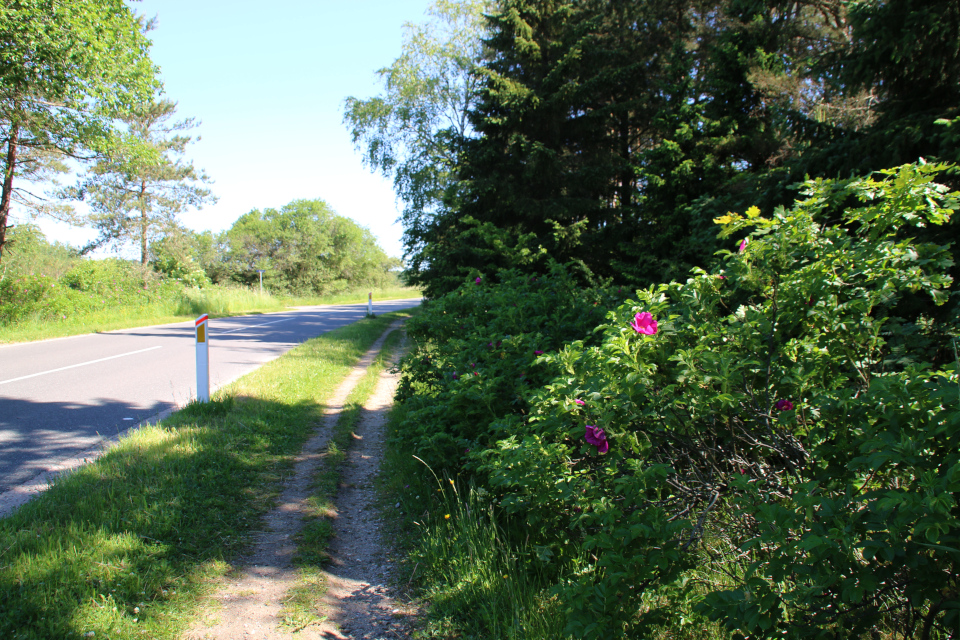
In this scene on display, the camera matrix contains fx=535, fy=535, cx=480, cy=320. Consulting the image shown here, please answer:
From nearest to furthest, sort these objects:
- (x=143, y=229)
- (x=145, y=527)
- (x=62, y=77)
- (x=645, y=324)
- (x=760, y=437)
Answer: (x=645, y=324)
(x=760, y=437)
(x=145, y=527)
(x=62, y=77)
(x=143, y=229)

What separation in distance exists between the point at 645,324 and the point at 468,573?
1801 mm

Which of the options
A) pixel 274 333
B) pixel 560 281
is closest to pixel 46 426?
pixel 560 281

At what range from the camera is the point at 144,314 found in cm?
2145

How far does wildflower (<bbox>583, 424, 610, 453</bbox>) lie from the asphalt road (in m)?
4.49

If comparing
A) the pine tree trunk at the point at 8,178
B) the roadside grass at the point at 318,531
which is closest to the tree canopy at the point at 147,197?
the pine tree trunk at the point at 8,178

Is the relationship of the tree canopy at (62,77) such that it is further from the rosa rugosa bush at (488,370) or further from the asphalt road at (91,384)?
the rosa rugosa bush at (488,370)

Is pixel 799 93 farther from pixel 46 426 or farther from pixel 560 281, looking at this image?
pixel 46 426

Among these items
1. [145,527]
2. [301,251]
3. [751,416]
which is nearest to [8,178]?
[145,527]

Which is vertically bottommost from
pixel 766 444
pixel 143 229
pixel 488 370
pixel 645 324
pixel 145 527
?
pixel 145 527

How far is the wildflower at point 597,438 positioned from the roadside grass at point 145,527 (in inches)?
87.2

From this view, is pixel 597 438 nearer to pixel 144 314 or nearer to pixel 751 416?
pixel 751 416

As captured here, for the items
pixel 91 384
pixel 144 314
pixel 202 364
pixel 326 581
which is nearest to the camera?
pixel 326 581

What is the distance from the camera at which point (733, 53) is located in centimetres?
1002

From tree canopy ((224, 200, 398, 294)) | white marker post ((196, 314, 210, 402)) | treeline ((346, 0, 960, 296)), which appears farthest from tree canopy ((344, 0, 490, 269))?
tree canopy ((224, 200, 398, 294))
